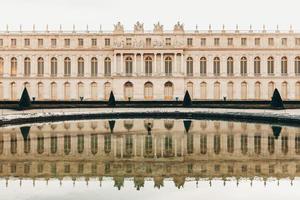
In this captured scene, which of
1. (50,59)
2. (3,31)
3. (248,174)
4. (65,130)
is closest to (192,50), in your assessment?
(50,59)

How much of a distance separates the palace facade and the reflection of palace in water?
37.2 m

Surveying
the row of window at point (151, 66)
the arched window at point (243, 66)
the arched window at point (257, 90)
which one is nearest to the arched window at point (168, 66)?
the row of window at point (151, 66)

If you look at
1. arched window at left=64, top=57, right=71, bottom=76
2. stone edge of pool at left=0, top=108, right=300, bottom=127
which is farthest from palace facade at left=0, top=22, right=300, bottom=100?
stone edge of pool at left=0, top=108, right=300, bottom=127

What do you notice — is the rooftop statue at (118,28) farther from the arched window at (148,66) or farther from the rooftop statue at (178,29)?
the rooftop statue at (178,29)

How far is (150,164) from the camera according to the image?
13.8 m

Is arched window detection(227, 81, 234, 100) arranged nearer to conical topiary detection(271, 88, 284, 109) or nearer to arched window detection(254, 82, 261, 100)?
arched window detection(254, 82, 261, 100)

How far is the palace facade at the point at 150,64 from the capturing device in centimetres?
6012

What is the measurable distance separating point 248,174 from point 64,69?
5173cm

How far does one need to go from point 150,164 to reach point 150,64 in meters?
46.9

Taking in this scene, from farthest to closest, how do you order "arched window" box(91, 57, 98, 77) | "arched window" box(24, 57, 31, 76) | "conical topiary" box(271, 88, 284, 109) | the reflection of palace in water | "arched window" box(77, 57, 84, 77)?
1. "arched window" box(24, 57, 31, 76)
2. "arched window" box(77, 57, 84, 77)
3. "arched window" box(91, 57, 98, 77)
4. "conical topiary" box(271, 88, 284, 109)
5. the reflection of palace in water

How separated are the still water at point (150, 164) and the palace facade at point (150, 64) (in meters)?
38.6

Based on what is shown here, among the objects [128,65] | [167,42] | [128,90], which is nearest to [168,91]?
[128,90]

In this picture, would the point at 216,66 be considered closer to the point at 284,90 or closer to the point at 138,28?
the point at 284,90

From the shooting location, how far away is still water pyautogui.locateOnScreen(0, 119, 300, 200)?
10.9 meters
